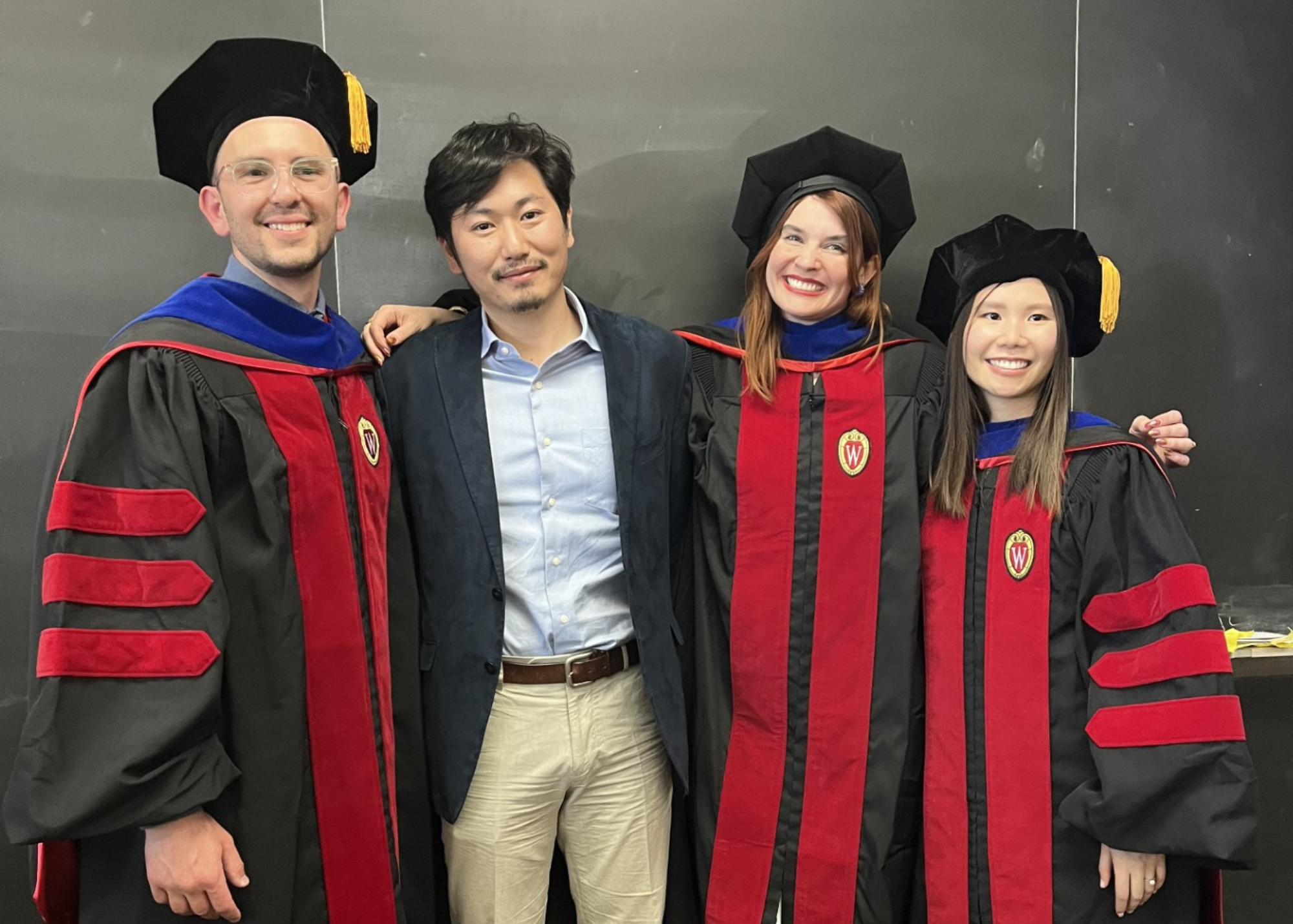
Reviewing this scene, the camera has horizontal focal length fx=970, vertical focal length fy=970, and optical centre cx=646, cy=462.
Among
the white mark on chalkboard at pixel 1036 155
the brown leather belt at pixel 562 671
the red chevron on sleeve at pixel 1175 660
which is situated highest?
the white mark on chalkboard at pixel 1036 155

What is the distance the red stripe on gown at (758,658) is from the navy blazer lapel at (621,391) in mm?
257

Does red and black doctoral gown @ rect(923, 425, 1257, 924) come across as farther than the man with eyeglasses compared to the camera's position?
Yes

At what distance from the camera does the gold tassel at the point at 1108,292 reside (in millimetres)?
2139

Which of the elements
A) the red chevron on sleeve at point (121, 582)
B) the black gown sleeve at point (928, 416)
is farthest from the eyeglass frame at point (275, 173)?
the black gown sleeve at point (928, 416)

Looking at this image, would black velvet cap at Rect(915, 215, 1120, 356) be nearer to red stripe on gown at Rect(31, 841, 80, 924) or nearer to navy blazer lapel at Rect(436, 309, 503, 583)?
navy blazer lapel at Rect(436, 309, 503, 583)

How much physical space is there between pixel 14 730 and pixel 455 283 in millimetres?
1537

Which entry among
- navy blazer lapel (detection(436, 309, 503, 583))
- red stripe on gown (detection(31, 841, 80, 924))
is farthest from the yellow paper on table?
red stripe on gown (detection(31, 841, 80, 924))

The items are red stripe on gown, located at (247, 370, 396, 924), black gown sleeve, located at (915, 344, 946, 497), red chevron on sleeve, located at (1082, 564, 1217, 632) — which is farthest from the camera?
black gown sleeve, located at (915, 344, 946, 497)

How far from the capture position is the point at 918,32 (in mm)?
2643

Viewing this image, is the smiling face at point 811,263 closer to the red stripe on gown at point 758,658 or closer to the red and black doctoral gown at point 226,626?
the red stripe on gown at point 758,658

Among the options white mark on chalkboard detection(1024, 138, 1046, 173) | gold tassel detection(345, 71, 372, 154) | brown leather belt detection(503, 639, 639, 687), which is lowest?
brown leather belt detection(503, 639, 639, 687)

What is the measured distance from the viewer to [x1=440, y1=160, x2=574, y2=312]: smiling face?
2.00 m

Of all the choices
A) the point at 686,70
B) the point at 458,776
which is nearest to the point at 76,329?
the point at 458,776

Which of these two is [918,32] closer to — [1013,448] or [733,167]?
[733,167]
